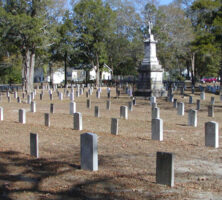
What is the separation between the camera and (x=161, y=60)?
155ft

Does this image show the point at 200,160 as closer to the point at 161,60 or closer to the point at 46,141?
the point at 46,141

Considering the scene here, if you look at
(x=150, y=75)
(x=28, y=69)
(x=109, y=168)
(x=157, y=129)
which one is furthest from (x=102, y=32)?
(x=109, y=168)

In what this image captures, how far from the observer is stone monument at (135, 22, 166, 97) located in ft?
96.2

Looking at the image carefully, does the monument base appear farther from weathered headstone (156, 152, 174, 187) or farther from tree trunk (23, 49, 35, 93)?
weathered headstone (156, 152, 174, 187)

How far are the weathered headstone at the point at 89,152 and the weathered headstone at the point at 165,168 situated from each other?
4.74ft

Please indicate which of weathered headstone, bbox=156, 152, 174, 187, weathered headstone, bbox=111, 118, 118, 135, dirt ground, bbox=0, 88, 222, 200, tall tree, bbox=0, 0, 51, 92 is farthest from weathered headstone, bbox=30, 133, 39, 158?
tall tree, bbox=0, 0, 51, 92

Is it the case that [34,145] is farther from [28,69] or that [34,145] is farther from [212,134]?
[28,69]

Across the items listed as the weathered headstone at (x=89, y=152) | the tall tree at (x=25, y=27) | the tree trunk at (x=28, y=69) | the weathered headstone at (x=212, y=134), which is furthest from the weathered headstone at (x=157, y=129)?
the tree trunk at (x=28, y=69)

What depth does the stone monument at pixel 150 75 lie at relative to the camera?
96.2ft

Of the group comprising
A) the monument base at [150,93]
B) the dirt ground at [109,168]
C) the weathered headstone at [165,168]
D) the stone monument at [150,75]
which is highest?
the stone monument at [150,75]

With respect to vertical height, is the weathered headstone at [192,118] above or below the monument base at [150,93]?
below

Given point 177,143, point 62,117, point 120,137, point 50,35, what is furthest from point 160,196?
point 50,35

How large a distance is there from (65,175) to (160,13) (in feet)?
127

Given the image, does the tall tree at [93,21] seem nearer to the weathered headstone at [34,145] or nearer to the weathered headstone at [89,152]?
the weathered headstone at [34,145]
